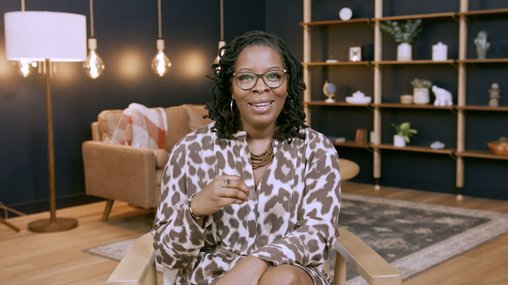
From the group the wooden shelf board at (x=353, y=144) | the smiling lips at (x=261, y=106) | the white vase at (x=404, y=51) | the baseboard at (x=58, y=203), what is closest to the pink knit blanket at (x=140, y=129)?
the baseboard at (x=58, y=203)

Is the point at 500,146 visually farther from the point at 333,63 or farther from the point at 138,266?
the point at 138,266

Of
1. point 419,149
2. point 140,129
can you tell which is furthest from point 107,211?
point 419,149

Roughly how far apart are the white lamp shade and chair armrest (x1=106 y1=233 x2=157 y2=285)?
110 inches

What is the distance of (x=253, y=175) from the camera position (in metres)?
1.80

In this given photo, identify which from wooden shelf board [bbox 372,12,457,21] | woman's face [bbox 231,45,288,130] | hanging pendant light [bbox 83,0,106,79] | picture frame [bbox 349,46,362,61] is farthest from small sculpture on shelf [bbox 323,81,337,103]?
woman's face [bbox 231,45,288,130]

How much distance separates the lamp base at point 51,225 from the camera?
4.57 meters

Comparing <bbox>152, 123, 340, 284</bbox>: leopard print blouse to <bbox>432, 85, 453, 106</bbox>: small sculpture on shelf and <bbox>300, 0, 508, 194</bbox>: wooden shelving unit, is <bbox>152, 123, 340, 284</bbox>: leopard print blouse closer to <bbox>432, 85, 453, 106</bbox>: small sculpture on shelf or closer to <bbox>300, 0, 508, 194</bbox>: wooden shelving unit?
<bbox>300, 0, 508, 194</bbox>: wooden shelving unit

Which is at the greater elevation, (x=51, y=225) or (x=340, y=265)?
(x=340, y=265)

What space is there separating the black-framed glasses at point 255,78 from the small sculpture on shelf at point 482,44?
4.21 metres

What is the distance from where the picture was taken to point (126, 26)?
19.2 feet

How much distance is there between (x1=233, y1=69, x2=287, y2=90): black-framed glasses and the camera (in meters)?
1.74

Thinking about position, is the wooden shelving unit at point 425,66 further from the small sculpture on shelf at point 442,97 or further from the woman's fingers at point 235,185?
the woman's fingers at point 235,185

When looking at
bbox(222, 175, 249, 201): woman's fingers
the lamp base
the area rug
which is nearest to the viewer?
bbox(222, 175, 249, 201): woman's fingers

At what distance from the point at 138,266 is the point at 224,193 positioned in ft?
1.05
